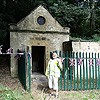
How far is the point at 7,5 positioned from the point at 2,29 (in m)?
1.90

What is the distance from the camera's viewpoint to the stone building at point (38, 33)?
1310 centimetres

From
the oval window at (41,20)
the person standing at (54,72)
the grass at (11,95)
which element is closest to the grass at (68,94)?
the grass at (11,95)

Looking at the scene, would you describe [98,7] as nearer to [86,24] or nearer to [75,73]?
[86,24]

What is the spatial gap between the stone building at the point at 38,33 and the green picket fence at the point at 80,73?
2.69 metres

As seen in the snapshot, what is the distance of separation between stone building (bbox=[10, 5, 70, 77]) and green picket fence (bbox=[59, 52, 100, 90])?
106 inches

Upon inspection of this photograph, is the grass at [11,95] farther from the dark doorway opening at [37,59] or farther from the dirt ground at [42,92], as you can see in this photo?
the dark doorway opening at [37,59]

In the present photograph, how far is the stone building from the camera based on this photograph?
13102 millimetres

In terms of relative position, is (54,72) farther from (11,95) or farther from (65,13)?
(65,13)

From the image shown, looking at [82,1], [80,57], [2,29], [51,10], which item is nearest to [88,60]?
[80,57]

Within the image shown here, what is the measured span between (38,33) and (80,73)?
387 cm

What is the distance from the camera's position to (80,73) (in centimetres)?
1067

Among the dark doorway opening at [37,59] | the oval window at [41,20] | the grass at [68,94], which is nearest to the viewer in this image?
the grass at [68,94]

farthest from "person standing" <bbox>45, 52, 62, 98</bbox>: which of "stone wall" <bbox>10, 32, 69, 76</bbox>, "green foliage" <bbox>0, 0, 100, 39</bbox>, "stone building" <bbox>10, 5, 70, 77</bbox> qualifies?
"green foliage" <bbox>0, 0, 100, 39</bbox>

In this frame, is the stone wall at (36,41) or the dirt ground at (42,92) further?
the stone wall at (36,41)
